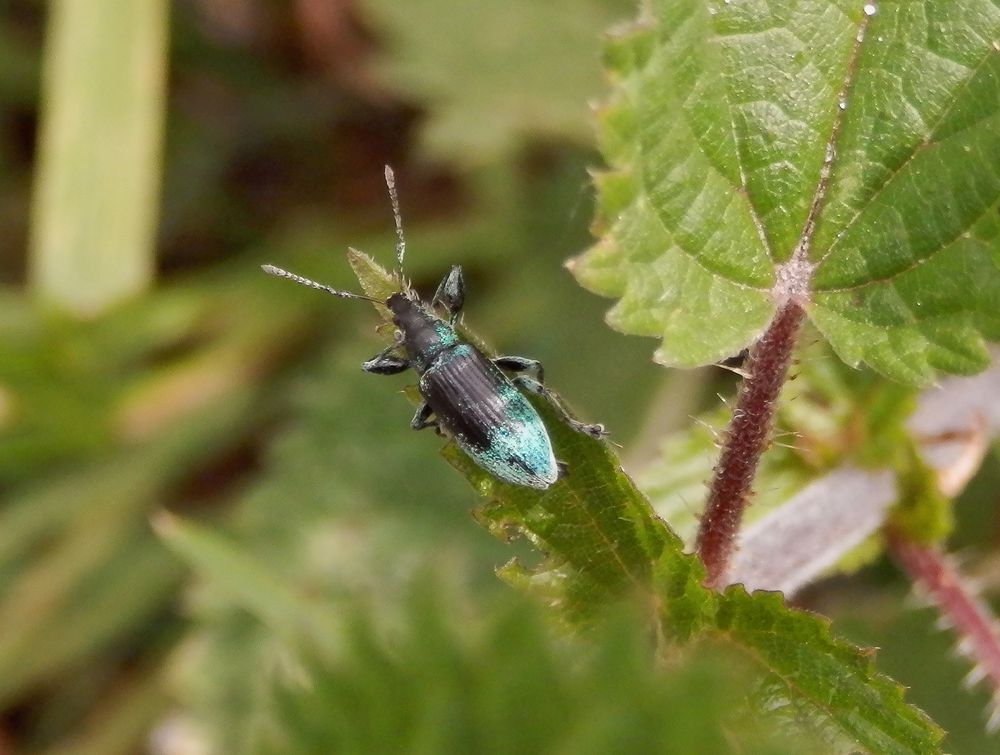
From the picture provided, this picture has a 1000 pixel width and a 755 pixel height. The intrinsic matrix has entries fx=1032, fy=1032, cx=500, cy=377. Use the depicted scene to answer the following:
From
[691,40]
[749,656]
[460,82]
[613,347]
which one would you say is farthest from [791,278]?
[460,82]

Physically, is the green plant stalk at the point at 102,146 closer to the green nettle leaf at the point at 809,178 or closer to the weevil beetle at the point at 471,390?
the weevil beetle at the point at 471,390

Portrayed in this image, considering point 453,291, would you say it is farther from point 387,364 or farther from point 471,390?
point 471,390

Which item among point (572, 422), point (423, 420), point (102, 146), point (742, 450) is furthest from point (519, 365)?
point (102, 146)

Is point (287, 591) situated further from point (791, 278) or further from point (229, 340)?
point (791, 278)

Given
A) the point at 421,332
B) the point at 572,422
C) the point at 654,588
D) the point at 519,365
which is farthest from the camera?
the point at 421,332

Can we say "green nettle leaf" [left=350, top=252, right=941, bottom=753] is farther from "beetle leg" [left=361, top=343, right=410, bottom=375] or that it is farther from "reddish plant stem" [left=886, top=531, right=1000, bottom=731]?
"beetle leg" [left=361, top=343, right=410, bottom=375]

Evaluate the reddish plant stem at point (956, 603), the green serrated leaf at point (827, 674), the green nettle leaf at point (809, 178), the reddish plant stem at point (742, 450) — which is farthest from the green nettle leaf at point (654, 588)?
the reddish plant stem at point (956, 603)
